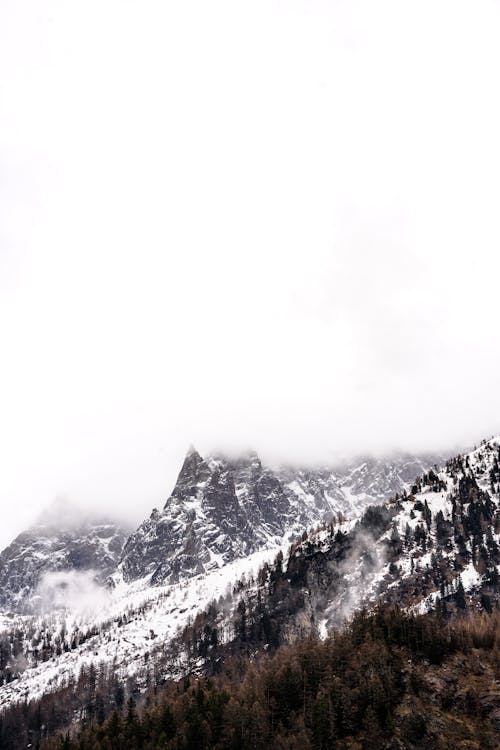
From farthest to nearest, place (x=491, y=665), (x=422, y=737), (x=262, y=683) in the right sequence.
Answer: (x=262, y=683) → (x=491, y=665) → (x=422, y=737)

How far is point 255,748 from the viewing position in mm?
120750

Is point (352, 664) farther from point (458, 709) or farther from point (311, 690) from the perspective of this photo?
point (458, 709)

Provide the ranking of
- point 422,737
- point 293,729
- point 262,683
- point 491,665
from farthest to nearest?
point 262,683, point 491,665, point 293,729, point 422,737

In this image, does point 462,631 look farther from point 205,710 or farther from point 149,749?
point 149,749

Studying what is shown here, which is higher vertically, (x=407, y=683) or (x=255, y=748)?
(x=407, y=683)

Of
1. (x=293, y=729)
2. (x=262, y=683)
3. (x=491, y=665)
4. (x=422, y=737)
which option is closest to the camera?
(x=422, y=737)

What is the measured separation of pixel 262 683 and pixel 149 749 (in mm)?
33848

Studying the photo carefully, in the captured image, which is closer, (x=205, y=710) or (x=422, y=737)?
(x=422, y=737)

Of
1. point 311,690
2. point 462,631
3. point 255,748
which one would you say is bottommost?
point 255,748

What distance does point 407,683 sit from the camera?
124562mm

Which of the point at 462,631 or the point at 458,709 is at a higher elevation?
the point at 462,631

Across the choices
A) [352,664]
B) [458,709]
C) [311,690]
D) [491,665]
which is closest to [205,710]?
[311,690]

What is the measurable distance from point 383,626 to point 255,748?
50.7m

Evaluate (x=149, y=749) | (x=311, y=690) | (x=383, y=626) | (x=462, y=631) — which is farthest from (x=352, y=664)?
(x=149, y=749)
